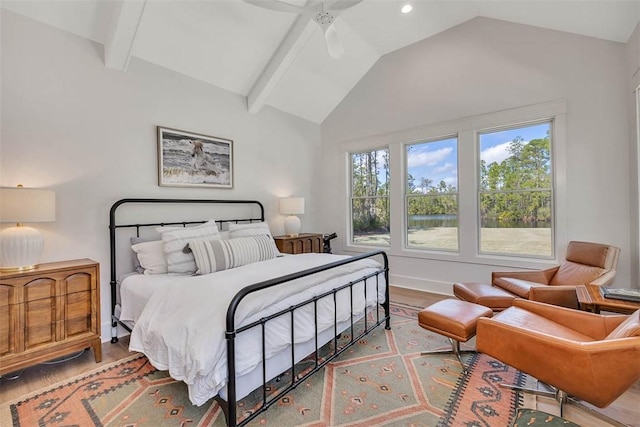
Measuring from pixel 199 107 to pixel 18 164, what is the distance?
189 cm

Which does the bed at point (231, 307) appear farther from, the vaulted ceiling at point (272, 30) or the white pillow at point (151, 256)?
the vaulted ceiling at point (272, 30)

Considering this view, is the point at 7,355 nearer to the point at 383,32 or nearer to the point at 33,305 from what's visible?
the point at 33,305

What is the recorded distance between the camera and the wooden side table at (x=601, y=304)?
1.88 m

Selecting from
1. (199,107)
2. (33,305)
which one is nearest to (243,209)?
(199,107)

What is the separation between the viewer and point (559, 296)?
8.31ft

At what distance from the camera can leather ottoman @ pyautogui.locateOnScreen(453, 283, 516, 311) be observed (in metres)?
2.74

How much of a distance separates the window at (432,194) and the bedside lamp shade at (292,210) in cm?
175

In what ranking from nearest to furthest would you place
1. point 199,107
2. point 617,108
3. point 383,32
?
point 617,108
point 199,107
point 383,32

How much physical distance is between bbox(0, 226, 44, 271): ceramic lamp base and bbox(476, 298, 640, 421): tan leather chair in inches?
131

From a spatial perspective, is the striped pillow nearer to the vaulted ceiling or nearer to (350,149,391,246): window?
the vaulted ceiling

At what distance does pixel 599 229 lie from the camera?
3.21m

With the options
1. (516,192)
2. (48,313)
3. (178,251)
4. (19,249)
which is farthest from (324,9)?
(48,313)

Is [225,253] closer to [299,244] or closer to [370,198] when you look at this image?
[299,244]

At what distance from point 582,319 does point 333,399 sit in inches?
68.7
